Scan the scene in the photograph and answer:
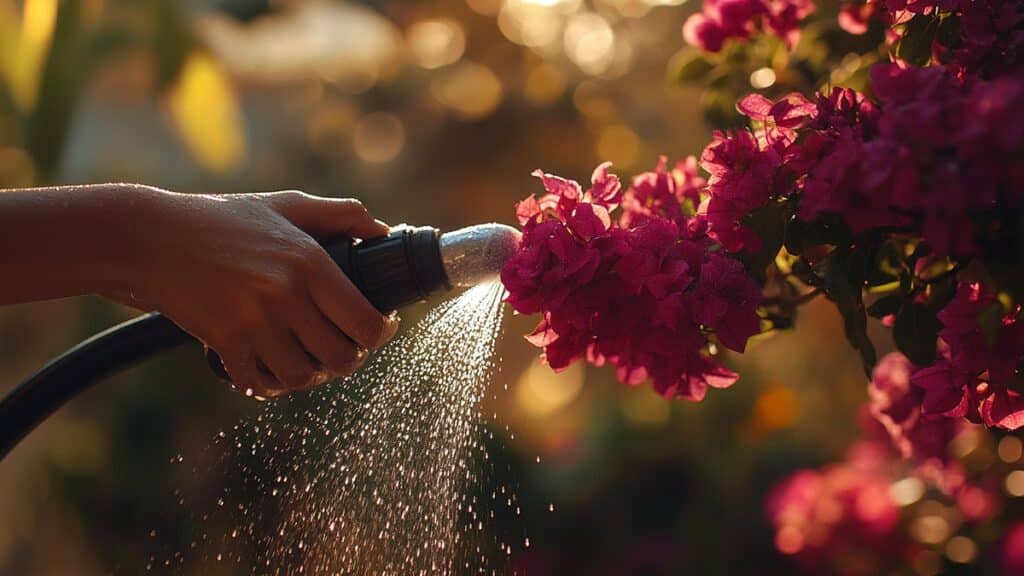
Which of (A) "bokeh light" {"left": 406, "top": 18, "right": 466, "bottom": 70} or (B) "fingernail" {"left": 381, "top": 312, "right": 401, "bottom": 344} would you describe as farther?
(A) "bokeh light" {"left": 406, "top": 18, "right": 466, "bottom": 70}

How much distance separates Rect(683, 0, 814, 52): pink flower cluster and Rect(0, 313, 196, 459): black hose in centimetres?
46

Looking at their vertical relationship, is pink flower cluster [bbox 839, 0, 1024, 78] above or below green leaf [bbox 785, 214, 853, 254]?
above

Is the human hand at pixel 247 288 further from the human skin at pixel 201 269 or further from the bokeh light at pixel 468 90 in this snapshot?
the bokeh light at pixel 468 90

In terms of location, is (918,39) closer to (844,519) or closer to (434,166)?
(844,519)

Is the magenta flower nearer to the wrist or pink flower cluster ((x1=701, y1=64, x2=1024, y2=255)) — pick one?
pink flower cluster ((x1=701, y1=64, x2=1024, y2=255))

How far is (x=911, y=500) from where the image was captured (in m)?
1.24

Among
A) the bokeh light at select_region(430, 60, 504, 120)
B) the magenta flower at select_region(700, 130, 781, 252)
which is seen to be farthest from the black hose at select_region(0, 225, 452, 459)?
the bokeh light at select_region(430, 60, 504, 120)

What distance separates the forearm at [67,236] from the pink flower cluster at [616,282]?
0.18 meters

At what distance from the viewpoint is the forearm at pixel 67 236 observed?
513 mm

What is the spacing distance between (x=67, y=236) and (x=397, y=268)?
15cm

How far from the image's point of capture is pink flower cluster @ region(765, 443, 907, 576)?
127 cm

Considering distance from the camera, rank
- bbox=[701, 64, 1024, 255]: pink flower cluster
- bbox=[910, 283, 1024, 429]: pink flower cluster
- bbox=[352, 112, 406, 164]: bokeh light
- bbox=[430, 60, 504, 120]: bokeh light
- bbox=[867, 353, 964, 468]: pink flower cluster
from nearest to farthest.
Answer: bbox=[701, 64, 1024, 255]: pink flower cluster
bbox=[910, 283, 1024, 429]: pink flower cluster
bbox=[867, 353, 964, 468]: pink flower cluster
bbox=[430, 60, 504, 120]: bokeh light
bbox=[352, 112, 406, 164]: bokeh light

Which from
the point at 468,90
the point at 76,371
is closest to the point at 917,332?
the point at 76,371

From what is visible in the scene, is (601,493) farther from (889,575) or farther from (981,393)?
(981,393)
